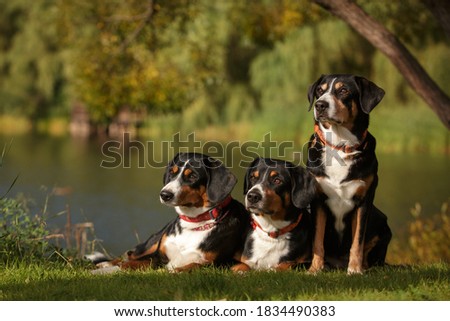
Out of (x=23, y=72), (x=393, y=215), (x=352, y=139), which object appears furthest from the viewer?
(x=23, y=72)

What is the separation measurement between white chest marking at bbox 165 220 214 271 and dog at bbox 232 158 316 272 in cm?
33

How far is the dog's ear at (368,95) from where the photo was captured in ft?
18.9

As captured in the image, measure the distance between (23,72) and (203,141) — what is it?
8.46 meters

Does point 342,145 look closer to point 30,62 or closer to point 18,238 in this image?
point 18,238

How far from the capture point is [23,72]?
26391 millimetres

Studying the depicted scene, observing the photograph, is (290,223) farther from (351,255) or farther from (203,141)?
(203,141)

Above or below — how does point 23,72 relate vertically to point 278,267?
above

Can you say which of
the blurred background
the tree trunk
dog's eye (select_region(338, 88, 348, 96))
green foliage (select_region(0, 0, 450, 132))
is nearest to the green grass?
dog's eye (select_region(338, 88, 348, 96))

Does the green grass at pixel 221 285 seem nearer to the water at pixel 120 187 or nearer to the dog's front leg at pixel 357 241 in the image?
the dog's front leg at pixel 357 241

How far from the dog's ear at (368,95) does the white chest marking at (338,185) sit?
40 centimetres

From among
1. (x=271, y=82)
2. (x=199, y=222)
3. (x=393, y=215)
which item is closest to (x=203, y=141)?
(x=271, y=82)

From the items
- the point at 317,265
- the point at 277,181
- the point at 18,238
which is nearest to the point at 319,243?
the point at 317,265

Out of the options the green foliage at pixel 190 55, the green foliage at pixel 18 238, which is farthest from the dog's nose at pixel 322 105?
the green foliage at pixel 190 55

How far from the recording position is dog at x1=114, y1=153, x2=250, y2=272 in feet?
19.7
